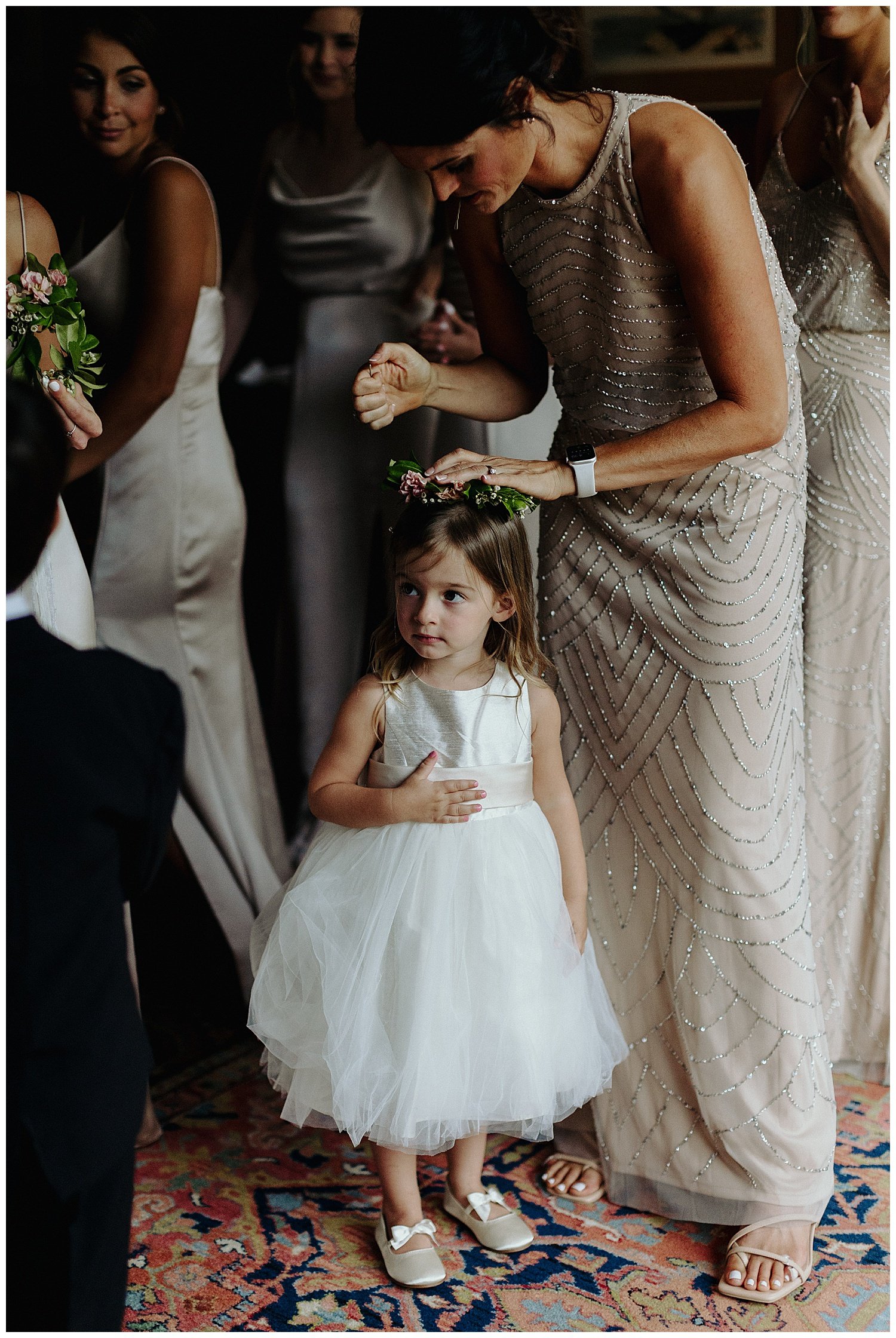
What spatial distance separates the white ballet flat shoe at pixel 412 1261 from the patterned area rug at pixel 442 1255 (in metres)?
0.02

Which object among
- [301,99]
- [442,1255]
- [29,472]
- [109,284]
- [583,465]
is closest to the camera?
[29,472]

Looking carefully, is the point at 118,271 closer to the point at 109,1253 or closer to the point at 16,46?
the point at 16,46

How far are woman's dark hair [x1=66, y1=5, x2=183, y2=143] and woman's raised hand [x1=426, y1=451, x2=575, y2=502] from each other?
1.32m

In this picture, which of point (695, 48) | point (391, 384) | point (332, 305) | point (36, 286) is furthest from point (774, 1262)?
point (695, 48)

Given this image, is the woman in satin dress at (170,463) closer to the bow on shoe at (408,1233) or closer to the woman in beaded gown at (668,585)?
the woman in beaded gown at (668,585)

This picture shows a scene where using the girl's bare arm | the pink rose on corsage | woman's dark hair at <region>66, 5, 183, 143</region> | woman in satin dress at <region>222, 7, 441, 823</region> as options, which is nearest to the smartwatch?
the pink rose on corsage

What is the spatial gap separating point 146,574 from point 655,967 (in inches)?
60.1

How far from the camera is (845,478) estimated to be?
2471mm

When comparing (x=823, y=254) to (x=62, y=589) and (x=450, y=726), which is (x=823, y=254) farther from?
(x=62, y=589)

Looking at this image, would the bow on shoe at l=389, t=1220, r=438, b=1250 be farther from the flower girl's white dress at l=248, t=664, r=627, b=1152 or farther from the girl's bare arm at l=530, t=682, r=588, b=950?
the girl's bare arm at l=530, t=682, r=588, b=950

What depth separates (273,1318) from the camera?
183cm

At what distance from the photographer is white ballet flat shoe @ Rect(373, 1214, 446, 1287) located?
1.90 m

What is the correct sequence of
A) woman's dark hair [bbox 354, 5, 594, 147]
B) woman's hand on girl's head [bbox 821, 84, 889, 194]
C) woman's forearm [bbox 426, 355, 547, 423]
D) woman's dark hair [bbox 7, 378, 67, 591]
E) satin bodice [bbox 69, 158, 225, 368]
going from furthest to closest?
1. satin bodice [bbox 69, 158, 225, 368]
2. woman's hand on girl's head [bbox 821, 84, 889, 194]
3. woman's forearm [bbox 426, 355, 547, 423]
4. woman's dark hair [bbox 354, 5, 594, 147]
5. woman's dark hair [bbox 7, 378, 67, 591]

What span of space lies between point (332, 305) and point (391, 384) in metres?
0.91
